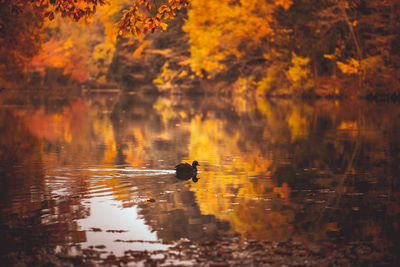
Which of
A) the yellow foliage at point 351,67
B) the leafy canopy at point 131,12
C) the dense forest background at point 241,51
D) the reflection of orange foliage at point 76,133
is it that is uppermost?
the dense forest background at point 241,51

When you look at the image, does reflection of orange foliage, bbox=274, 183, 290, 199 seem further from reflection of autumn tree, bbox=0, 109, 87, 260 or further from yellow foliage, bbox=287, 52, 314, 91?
A: yellow foliage, bbox=287, 52, 314, 91

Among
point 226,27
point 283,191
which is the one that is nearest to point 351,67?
point 226,27

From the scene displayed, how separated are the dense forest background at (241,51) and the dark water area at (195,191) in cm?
864

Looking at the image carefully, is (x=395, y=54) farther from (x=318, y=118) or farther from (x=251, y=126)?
(x=251, y=126)

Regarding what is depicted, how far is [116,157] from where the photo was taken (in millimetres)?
15977

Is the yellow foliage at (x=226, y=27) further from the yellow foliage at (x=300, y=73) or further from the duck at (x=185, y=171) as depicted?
the duck at (x=185, y=171)

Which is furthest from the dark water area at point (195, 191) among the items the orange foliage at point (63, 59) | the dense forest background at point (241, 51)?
the orange foliage at point (63, 59)

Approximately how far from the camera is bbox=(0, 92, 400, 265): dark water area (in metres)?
7.98

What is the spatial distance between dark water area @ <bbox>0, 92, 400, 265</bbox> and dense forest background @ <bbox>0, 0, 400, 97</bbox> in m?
8.64

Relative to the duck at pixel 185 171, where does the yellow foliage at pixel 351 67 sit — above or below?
above

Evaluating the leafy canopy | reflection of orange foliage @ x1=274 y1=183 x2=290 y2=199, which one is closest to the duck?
reflection of orange foliage @ x1=274 y1=183 x2=290 y2=199

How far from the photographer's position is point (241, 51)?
5906 cm

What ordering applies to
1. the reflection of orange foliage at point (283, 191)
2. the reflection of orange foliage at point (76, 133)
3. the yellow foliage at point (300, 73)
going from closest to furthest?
the reflection of orange foliage at point (283, 191), the reflection of orange foliage at point (76, 133), the yellow foliage at point (300, 73)

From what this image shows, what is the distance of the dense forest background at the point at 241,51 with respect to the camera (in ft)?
141
